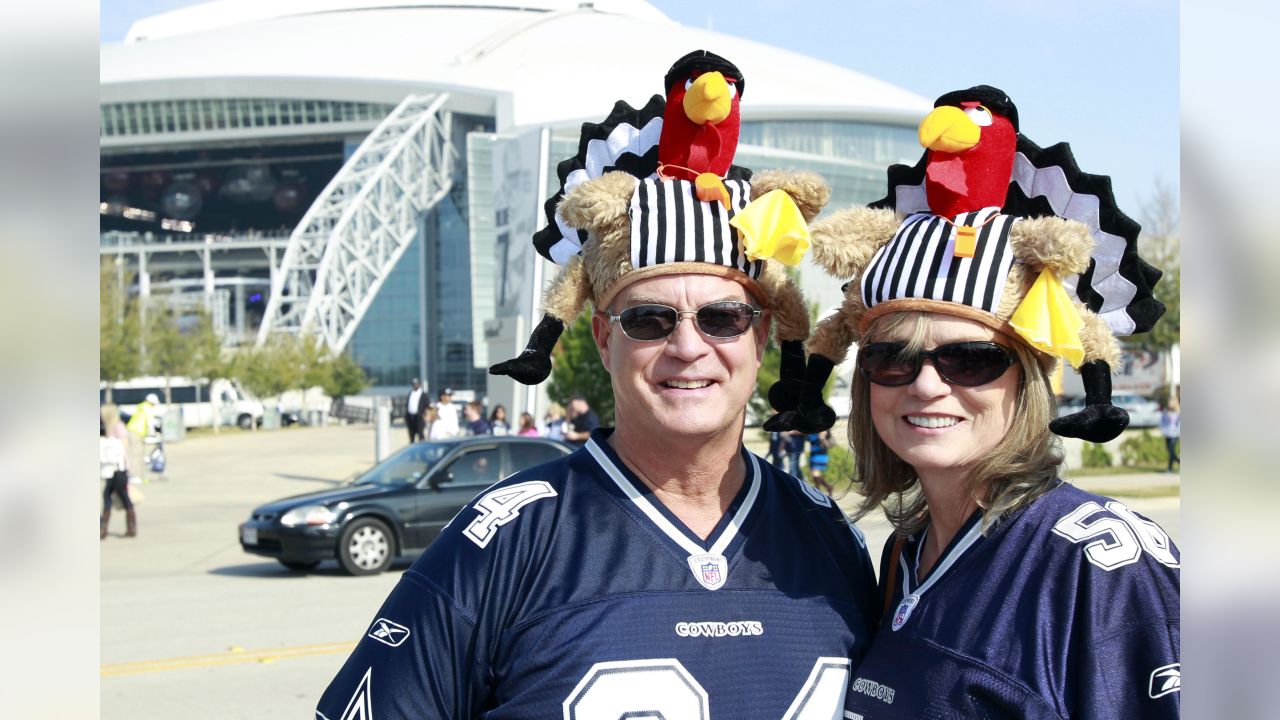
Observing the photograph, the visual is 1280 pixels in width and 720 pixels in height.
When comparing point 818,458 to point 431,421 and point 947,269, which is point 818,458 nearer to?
point 431,421

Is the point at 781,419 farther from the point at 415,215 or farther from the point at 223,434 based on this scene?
the point at 415,215

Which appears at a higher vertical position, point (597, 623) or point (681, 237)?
point (681, 237)

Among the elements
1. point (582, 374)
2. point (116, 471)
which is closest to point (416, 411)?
point (582, 374)

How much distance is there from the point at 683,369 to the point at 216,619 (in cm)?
870

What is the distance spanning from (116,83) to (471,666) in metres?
83.3

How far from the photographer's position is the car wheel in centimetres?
1249

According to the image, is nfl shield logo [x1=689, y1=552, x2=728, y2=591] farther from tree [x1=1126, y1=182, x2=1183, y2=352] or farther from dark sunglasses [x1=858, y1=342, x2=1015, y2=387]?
tree [x1=1126, y1=182, x2=1183, y2=352]

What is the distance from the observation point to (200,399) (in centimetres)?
6009

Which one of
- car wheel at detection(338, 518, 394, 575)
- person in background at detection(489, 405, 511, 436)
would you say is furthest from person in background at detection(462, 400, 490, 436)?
car wheel at detection(338, 518, 394, 575)

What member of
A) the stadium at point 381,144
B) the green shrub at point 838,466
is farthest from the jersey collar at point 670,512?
the stadium at point 381,144

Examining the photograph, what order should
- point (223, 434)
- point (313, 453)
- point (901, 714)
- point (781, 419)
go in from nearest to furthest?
point (901, 714)
point (781, 419)
point (313, 453)
point (223, 434)

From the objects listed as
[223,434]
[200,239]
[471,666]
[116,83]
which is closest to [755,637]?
[471,666]

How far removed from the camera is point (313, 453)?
3628 centimetres
